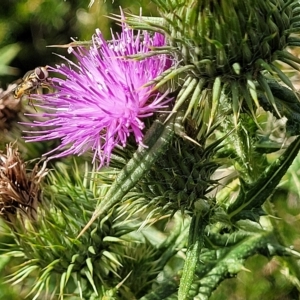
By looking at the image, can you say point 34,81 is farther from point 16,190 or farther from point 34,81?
point 16,190

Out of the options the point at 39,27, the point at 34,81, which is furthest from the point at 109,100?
the point at 39,27

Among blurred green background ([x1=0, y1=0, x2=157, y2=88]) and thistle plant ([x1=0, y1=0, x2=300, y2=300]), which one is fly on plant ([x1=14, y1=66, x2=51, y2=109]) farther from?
blurred green background ([x1=0, y1=0, x2=157, y2=88])

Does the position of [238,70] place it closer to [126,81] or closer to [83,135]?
[126,81]

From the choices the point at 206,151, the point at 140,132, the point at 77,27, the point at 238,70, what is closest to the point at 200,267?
the point at 206,151

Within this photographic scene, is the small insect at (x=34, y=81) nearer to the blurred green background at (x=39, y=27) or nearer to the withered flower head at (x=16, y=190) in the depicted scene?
the withered flower head at (x=16, y=190)

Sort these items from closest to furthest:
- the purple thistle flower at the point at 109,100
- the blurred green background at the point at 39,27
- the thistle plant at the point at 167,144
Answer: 1. the thistle plant at the point at 167,144
2. the purple thistle flower at the point at 109,100
3. the blurred green background at the point at 39,27

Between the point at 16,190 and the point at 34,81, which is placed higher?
the point at 34,81

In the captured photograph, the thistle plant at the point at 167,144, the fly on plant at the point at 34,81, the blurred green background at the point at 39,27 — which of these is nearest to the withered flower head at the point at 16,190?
the thistle plant at the point at 167,144
